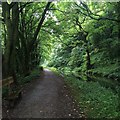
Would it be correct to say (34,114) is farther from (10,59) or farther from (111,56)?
(111,56)

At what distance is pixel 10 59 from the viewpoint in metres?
14.1

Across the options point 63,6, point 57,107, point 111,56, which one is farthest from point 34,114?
point 111,56

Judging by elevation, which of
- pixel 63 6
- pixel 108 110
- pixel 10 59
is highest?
pixel 63 6

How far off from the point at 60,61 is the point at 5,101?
4641cm

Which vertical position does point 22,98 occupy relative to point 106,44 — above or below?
below

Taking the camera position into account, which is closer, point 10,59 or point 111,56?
point 10,59

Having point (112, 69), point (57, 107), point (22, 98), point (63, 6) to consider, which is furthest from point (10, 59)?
point (112, 69)

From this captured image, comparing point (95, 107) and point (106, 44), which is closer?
point (95, 107)

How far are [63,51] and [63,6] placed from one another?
3290 centimetres

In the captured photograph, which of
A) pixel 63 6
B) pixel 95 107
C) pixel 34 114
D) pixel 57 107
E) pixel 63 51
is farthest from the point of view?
pixel 63 51

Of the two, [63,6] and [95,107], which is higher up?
[63,6]

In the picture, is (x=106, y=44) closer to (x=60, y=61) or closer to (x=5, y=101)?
(x=5, y=101)

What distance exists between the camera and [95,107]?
10641 millimetres

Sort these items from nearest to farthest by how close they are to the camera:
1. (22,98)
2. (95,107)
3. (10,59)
A: (95,107) < (22,98) < (10,59)
